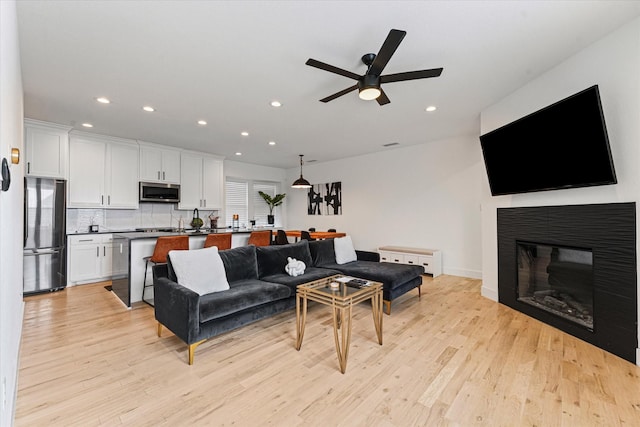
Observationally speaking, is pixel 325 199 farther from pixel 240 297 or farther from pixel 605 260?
pixel 605 260

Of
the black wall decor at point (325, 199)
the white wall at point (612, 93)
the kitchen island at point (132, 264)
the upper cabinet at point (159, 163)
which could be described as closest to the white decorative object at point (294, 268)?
the kitchen island at point (132, 264)

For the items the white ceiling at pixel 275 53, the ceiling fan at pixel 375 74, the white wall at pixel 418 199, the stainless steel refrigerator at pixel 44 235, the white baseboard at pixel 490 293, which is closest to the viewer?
the white ceiling at pixel 275 53

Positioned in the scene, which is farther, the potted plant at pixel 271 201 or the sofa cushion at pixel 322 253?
the potted plant at pixel 271 201

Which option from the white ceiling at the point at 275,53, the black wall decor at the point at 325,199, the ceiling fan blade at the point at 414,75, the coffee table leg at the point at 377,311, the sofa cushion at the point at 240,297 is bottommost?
the coffee table leg at the point at 377,311

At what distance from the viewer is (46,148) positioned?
453 centimetres

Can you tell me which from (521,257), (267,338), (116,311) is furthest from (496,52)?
(116,311)

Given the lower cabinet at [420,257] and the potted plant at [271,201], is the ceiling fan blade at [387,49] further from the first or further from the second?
the potted plant at [271,201]

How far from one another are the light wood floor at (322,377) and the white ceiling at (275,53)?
2.73 meters

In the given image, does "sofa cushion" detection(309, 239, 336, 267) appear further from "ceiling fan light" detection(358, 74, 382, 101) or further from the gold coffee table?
"ceiling fan light" detection(358, 74, 382, 101)

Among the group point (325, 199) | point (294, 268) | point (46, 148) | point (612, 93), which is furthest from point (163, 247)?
point (612, 93)

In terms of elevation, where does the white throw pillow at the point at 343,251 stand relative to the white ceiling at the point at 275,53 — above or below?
below

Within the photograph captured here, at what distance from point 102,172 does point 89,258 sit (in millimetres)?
1584

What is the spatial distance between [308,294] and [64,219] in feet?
14.6

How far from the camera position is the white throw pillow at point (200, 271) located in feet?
9.15
